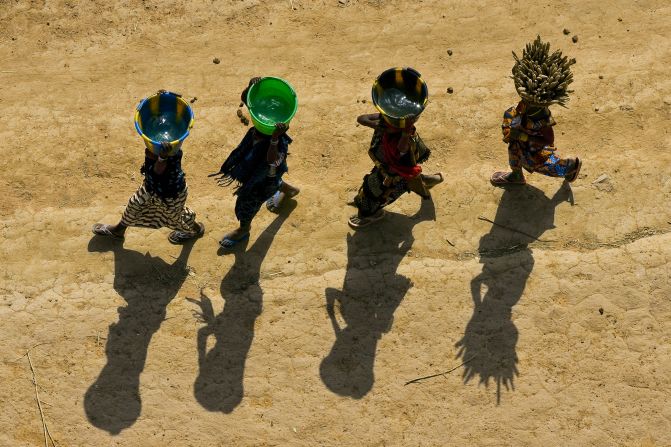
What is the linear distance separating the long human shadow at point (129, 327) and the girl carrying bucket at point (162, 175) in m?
0.34

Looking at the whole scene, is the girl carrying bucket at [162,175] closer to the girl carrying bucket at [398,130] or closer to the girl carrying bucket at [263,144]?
the girl carrying bucket at [263,144]

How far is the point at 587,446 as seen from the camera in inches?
190

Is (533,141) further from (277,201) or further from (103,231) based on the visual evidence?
(103,231)

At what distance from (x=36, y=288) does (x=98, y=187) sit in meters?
1.15

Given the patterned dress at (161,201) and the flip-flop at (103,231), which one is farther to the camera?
the flip-flop at (103,231)

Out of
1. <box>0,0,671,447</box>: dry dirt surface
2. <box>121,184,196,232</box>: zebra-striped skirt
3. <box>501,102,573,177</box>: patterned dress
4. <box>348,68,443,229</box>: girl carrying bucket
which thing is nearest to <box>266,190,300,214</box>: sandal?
<box>0,0,671,447</box>: dry dirt surface

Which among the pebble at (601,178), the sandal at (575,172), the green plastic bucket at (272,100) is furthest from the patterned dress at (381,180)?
the pebble at (601,178)

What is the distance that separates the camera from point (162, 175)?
4.61 m

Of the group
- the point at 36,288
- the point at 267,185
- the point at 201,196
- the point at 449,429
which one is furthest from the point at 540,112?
the point at 36,288

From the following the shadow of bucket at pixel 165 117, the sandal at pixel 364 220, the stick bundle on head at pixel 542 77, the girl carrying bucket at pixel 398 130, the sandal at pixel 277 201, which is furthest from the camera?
the sandal at pixel 277 201

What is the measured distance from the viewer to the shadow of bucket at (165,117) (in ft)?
14.6

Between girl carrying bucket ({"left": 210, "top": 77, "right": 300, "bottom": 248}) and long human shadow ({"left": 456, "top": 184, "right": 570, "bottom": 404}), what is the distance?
79.7 inches

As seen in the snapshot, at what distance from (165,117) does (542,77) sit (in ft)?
9.56

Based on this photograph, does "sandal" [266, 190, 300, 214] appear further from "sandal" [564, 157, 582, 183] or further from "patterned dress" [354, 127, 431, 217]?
"sandal" [564, 157, 582, 183]
